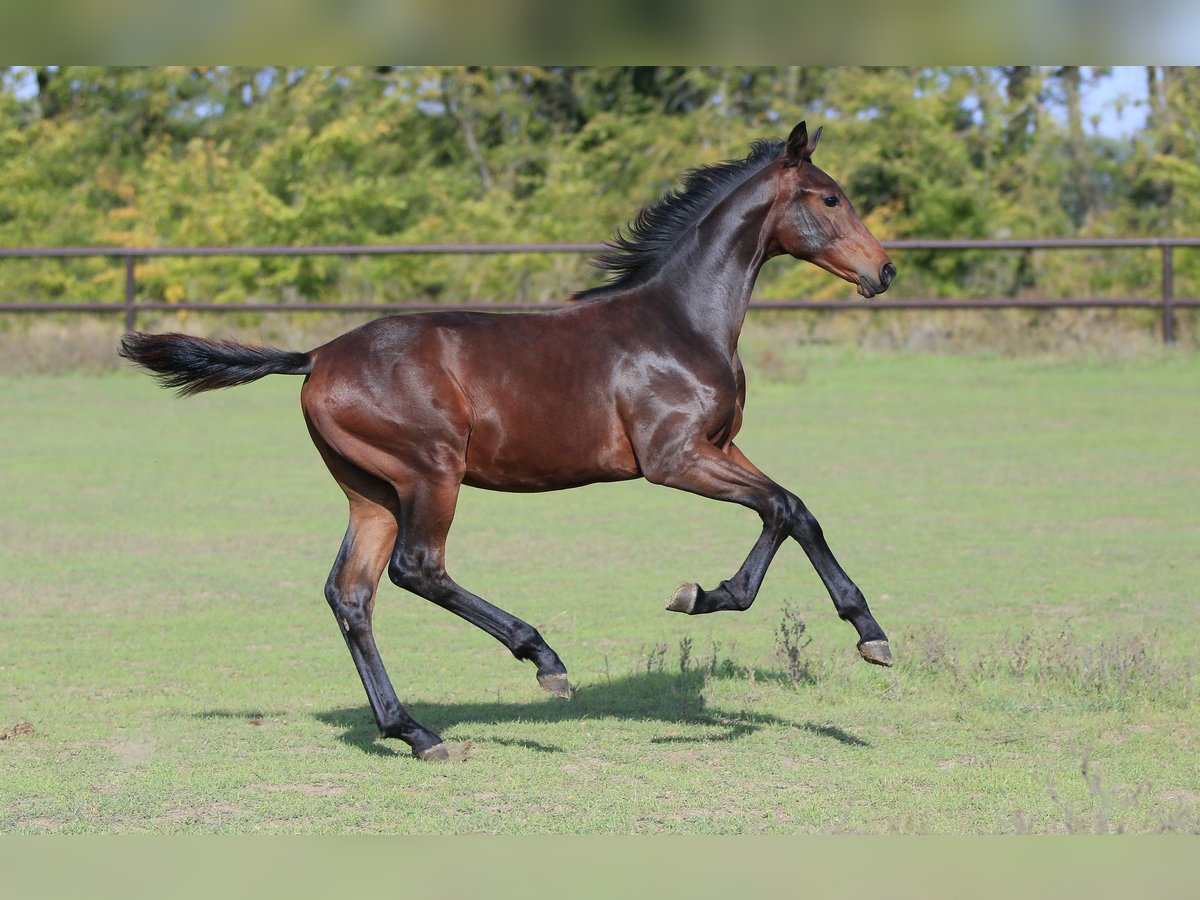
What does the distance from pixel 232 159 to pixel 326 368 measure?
2538 centimetres

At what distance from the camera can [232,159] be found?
98.7 feet

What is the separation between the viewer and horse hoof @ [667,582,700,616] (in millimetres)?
5570

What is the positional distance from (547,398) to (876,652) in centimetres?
161

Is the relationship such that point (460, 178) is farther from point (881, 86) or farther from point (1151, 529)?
point (1151, 529)

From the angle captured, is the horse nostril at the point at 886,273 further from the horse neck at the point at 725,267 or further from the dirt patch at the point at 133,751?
the dirt patch at the point at 133,751

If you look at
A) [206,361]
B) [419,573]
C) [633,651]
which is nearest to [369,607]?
[419,573]

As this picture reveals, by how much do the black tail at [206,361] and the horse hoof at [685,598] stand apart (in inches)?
69.9

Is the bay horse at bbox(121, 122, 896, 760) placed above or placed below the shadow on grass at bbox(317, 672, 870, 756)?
above

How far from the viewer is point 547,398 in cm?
604

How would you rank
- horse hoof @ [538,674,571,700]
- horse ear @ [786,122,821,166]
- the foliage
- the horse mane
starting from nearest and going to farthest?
horse hoof @ [538,674,571,700]
horse ear @ [786,122,821,166]
the horse mane
the foliage

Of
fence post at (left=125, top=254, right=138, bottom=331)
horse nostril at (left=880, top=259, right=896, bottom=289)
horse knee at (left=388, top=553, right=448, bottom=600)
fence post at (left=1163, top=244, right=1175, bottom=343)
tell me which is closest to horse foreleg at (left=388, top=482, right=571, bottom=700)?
horse knee at (left=388, top=553, right=448, bottom=600)

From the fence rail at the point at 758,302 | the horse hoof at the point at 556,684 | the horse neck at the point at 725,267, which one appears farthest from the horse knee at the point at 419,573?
the fence rail at the point at 758,302

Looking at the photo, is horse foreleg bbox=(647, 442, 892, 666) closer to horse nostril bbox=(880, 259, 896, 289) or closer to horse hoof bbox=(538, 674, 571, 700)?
horse hoof bbox=(538, 674, 571, 700)

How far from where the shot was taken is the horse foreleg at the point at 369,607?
19.5ft
